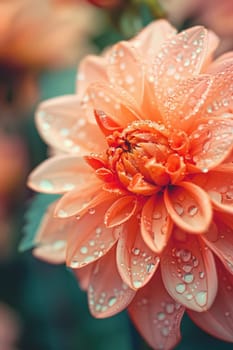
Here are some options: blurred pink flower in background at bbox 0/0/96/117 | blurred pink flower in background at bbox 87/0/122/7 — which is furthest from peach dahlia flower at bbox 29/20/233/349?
blurred pink flower in background at bbox 0/0/96/117

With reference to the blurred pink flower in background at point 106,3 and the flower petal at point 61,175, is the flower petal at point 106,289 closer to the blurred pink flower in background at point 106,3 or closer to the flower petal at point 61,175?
the flower petal at point 61,175

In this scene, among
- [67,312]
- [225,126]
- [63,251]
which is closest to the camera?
[225,126]

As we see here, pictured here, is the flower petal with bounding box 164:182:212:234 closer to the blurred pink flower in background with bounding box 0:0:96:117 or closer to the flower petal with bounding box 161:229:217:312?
the flower petal with bounding box 161:229:217:312

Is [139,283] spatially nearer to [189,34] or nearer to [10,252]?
[189,34]

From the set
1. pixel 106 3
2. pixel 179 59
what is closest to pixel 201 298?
pixel 179 59

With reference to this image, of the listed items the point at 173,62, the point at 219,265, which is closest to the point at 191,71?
the point at 173,62

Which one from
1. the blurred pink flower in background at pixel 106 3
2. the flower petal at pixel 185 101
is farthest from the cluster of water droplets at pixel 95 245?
the blurred pink flower in background at pixel 106 3

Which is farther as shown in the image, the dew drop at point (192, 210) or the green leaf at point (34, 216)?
the green leaf at point (34, 216)
